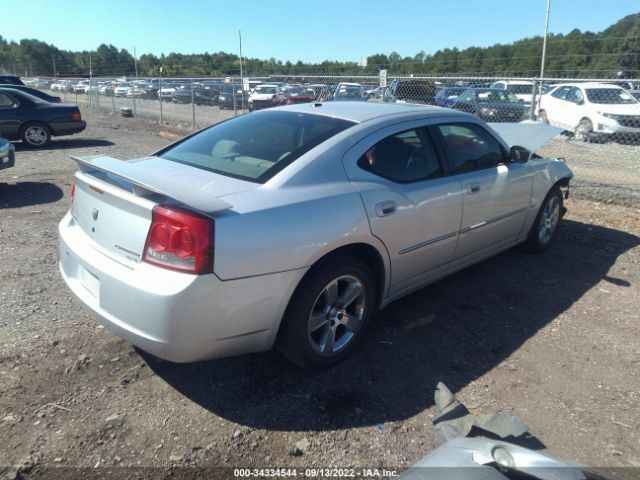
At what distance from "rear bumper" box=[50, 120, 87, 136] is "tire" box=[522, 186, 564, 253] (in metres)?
11.6

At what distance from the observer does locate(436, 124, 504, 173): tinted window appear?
12.9 ft

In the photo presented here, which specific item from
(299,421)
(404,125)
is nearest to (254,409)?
(299,421)

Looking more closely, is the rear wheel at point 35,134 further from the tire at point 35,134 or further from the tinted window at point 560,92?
the tinted window at point 560,92

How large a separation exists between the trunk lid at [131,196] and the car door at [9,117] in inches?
414

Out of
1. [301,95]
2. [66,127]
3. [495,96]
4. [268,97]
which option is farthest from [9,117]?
[268,97]

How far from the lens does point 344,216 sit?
2.98m

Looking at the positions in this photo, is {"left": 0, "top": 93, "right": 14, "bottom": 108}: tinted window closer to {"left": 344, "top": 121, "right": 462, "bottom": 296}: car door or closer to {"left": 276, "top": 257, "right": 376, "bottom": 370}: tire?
{"left": 344, "top": 121, "right": 462, "bottom": 296}: car door

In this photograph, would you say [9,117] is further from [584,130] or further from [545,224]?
[584,130]

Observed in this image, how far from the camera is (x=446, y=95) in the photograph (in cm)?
1803

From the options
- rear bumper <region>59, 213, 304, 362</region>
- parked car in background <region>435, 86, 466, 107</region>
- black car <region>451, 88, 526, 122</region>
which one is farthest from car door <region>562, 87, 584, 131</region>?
rear bumper <region>59, 213, 304, 362</region>

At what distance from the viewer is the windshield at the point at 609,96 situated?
43.2 feet

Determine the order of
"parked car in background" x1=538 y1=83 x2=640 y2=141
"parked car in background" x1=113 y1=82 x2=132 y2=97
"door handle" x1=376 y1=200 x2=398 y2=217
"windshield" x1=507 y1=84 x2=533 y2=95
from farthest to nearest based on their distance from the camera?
"parked car in background" x1=113 y1=82 x2=132 y2=97, "windshield" x1=507 y1=84 x2=533 y2=95, "parked car in background" x1=538 y1=83 x2=640 y2=141, "door handle" x1=376 y1=200 x2=398 y2=217

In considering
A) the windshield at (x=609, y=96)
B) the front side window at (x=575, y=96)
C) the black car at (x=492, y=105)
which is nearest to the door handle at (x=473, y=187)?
the black car at (x=492, y=105)

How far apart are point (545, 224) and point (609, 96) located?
35.2 feet
